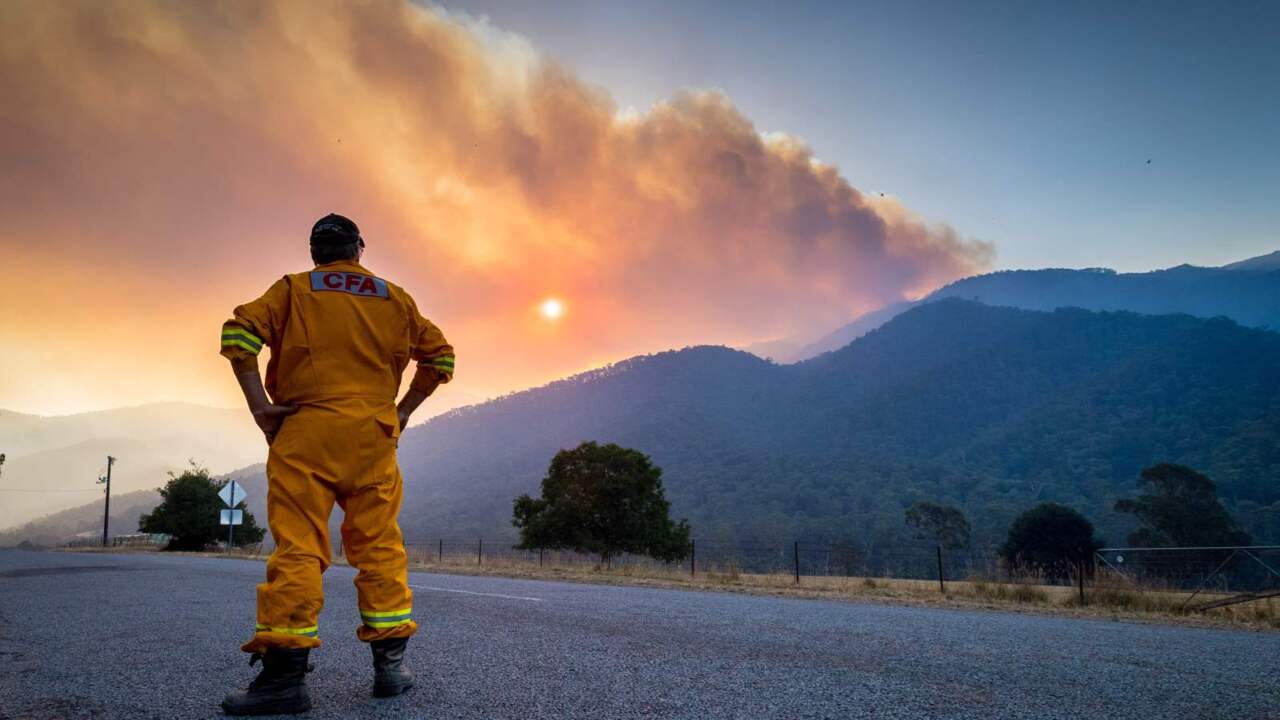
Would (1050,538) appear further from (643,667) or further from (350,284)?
(350,284)

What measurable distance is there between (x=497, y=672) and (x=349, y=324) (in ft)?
6.55

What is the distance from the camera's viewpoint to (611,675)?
365cm

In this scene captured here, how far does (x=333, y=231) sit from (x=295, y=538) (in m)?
1.52

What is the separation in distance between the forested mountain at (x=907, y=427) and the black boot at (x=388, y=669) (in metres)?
68.0

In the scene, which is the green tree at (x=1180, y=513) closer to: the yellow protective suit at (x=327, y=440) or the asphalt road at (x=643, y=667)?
the asphalt road at (x=643, y=667)

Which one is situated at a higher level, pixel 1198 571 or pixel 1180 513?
pixel 1198 571

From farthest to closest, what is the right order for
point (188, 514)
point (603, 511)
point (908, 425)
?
point (908, 425)
point (188, 514)
point (603, 511)

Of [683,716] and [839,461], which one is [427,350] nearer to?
[683,716]

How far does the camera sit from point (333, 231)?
136 inches

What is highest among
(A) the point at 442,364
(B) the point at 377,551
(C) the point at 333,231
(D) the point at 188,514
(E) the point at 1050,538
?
(C) the point at 333,231

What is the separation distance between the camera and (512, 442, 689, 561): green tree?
32531 mm

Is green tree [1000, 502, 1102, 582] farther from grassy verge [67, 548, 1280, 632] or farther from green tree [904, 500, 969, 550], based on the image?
grassy verge [67, 548, 1280, 632]

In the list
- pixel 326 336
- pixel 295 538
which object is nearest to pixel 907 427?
pixel 326 336

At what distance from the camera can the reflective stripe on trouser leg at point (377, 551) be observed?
10.1 ft
